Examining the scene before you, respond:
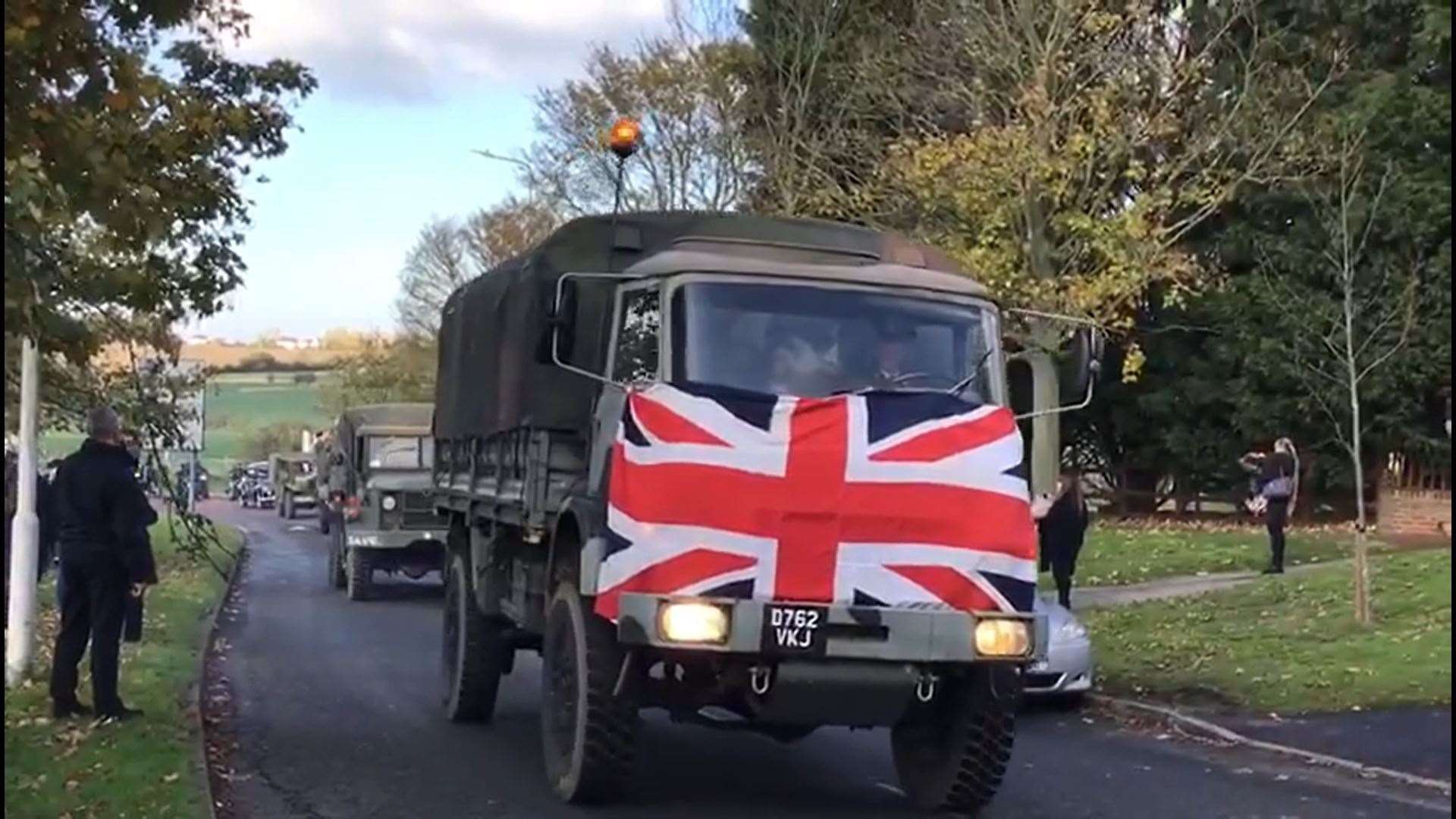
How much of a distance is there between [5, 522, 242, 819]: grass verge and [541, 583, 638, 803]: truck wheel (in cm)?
182

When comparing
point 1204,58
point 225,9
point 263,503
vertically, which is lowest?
point 263,503

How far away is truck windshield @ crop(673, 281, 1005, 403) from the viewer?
33.0ft

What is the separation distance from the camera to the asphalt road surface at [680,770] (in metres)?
10.6

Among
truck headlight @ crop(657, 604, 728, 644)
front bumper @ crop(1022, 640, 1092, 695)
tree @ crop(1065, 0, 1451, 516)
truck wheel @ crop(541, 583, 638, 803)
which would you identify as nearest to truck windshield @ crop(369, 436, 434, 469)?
tree @ crop(1065, 0, 1451, 516)

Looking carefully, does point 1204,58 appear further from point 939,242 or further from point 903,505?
point 903,505

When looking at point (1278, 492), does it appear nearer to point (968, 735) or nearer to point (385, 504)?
point (385, 504)

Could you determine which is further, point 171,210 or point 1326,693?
point 1326,693

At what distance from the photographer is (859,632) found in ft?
30.8

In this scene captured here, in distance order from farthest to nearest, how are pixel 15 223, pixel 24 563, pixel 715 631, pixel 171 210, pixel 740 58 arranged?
pixel 740 58 < pixel 24 563 < pixel 171 210 < pixel 715 631 < pixel 15 223

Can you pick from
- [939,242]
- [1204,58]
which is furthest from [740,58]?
[1204,58]

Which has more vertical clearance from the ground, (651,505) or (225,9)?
(225,9)

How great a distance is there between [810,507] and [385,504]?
17.0 m

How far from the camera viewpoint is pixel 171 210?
10203 millimetres

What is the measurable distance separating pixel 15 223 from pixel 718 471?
3.46m
